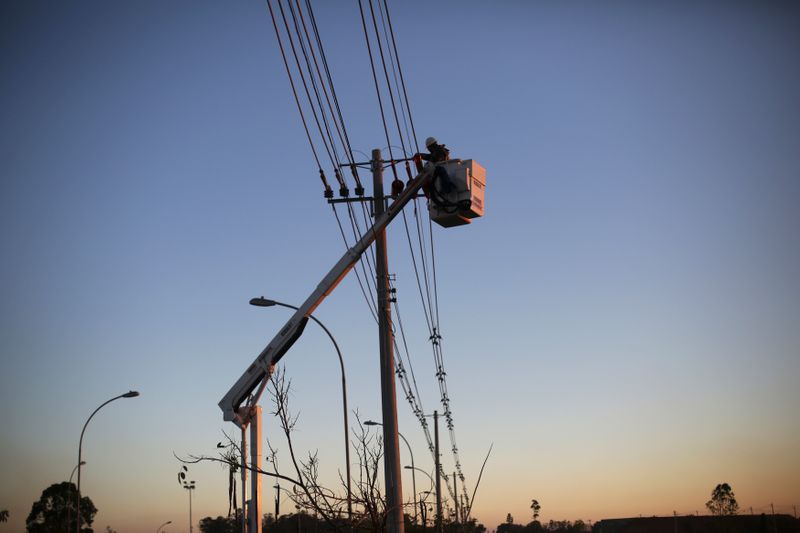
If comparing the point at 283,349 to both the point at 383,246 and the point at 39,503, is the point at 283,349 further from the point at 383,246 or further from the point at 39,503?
the point at 39,503

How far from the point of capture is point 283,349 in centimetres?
1867

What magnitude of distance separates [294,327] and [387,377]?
272 cm

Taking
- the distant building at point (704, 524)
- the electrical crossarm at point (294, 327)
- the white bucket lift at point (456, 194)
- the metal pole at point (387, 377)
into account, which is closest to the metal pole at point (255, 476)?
the electrical crossarm at point (294, 327)

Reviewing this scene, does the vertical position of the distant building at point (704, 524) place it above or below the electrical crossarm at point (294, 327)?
below

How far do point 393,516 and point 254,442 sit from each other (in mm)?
4745

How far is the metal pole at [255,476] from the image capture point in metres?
18.4

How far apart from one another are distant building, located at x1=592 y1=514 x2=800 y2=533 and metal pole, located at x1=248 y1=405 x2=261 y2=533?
75.9 metres

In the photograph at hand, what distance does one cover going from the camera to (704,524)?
361 feet

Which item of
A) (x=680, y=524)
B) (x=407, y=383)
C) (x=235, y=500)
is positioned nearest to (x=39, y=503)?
(x=680, y=524)

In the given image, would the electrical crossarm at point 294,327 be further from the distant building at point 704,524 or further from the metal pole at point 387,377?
the distant building at point 704,524

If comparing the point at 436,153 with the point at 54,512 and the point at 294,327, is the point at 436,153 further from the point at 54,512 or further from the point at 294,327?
the point at 54,512

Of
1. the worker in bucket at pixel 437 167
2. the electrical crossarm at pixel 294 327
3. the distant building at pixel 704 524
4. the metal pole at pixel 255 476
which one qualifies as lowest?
the distant building at pixel 704 524

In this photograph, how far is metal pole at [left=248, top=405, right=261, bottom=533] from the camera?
18391mm

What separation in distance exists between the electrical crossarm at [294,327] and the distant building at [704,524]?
76423 millimetres
